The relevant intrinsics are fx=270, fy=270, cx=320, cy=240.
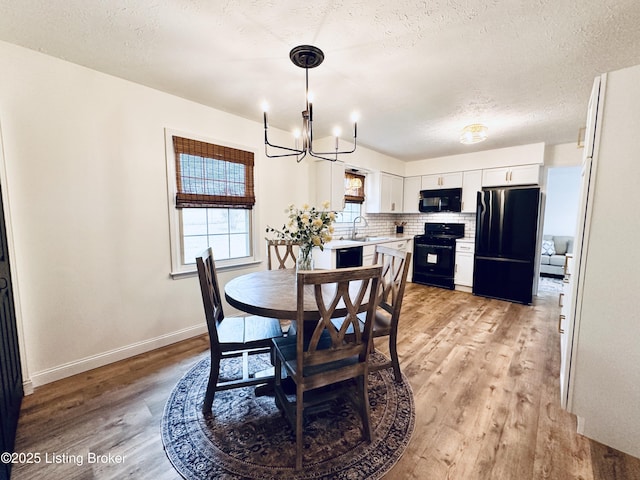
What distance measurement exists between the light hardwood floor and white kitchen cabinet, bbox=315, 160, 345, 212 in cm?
208

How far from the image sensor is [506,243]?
4.09 metres

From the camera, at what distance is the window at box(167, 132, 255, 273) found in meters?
2.66

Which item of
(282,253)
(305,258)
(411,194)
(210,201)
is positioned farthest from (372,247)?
(210,201)

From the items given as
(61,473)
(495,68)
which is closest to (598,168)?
(495,68)

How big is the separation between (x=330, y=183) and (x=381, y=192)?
135cm

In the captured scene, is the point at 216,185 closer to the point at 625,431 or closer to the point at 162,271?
the point at 162,271

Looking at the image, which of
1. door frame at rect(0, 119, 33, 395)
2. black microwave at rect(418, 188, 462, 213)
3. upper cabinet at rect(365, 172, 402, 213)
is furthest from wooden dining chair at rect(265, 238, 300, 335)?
black microwave at rect(418, 188, 462, 213)

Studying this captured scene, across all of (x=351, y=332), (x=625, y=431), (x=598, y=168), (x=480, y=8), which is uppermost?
(x=480, y=8)

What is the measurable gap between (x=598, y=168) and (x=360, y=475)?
6.81 ft

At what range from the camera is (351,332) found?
1810 millimetres

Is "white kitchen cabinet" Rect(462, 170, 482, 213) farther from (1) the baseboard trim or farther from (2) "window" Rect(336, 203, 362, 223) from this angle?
(1) the baseboard trim

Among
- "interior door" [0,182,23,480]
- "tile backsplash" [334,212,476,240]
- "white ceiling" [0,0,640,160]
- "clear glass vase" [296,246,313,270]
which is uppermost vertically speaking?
"white ceiling" [0,0,640,160]

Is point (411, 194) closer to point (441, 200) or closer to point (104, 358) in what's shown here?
point (441, 200)

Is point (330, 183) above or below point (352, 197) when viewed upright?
above
